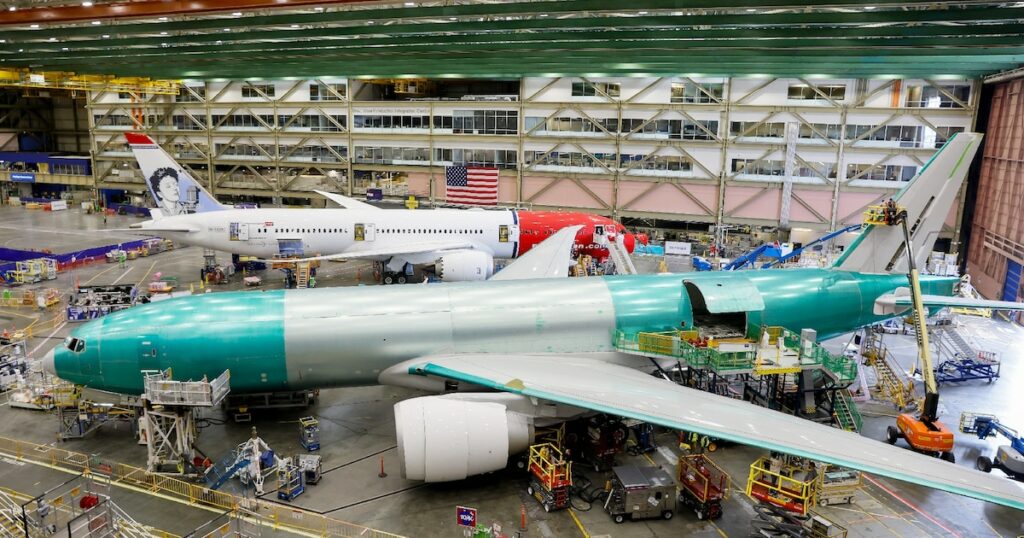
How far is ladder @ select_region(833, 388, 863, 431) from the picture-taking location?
20750 mm

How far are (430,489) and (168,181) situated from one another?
37944 mm

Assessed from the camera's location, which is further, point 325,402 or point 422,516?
point 325,402

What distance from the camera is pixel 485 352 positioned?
808 inches

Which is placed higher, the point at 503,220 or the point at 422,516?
the point at 503,220

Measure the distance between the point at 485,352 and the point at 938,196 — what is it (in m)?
17.0

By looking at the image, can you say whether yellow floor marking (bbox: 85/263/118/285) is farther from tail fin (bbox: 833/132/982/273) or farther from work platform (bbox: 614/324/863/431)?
tail fin (bbox: 833/132/982/273)

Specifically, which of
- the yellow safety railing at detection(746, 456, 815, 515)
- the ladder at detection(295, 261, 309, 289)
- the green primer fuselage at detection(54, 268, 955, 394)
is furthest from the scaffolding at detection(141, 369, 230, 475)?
the ladder at detection(295, 261, 309, 289)

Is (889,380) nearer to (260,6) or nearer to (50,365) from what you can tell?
(50,365)

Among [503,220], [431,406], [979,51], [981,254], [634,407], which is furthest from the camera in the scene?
[981,254]

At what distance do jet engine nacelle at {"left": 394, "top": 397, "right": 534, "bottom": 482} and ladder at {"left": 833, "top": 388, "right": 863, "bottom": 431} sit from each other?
1095cm

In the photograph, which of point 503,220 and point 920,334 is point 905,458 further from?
point 503,220

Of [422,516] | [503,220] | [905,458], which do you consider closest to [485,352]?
[422,516]

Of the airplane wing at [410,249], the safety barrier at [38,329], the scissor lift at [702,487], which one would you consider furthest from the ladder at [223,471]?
the airplane wing at [410,249]

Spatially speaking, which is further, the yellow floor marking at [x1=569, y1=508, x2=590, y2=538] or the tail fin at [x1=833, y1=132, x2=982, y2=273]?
the tail fin at [x1=833, y1=132, x2=982, y2=273]
